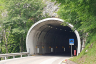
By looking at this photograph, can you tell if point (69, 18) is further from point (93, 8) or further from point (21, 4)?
point (21, 4)

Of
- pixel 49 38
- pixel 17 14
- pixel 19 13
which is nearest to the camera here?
pixel 17 14

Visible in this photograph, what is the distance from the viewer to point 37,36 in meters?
30.9

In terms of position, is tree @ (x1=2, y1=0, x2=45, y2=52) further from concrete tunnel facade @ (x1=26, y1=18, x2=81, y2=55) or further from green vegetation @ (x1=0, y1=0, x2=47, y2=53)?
concrete tunnel facade @ (x1=26, y1=18, x2=81, y2=55)

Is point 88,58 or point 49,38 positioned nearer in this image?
→ point 88,58

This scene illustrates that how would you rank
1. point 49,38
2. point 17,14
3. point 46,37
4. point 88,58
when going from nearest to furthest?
point 88,58 → point 17,14 → point 46,37 → point 49,38

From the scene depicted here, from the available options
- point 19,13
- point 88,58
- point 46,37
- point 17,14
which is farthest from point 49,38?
point 88,58

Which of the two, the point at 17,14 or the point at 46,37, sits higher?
the point at 17,14

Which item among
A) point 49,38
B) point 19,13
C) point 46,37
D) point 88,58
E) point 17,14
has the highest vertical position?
point 19,13

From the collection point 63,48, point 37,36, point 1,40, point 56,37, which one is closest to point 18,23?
point 37,36

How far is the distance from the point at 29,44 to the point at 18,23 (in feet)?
20.8

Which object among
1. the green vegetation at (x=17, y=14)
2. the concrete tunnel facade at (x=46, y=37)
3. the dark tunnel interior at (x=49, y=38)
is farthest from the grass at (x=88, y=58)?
the green vegetation at (x=17, y=14)

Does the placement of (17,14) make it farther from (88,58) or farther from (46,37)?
(88,58)

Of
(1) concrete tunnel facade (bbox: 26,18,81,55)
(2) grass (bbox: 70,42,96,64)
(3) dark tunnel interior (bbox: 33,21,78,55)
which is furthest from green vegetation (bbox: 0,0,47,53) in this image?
(2) grass (bbox: 70,42,96,64)

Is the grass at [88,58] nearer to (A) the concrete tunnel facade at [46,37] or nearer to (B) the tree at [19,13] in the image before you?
(A) the concrete tunnel facade at [46,37]
